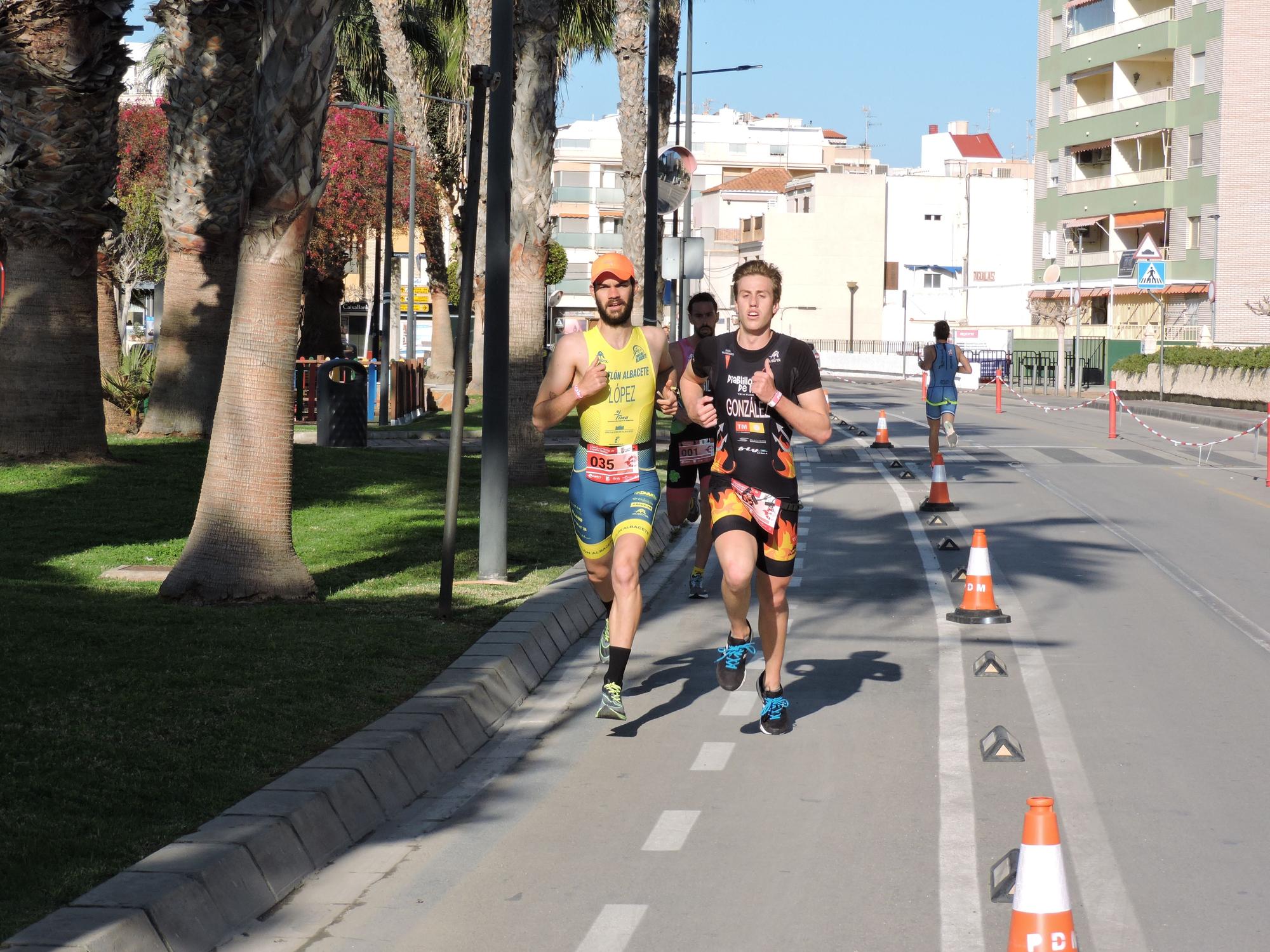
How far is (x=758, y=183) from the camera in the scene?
111625 mm

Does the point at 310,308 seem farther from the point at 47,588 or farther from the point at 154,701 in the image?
the point at 154,701

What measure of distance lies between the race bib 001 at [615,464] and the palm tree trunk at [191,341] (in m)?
10.7

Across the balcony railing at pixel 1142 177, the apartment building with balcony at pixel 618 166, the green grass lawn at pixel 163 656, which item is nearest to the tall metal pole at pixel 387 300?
the green grass lawn at pixel 163 656

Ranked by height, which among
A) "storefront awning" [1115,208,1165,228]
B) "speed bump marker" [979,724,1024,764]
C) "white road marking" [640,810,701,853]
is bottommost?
"white road marking" [640,810,701,853]

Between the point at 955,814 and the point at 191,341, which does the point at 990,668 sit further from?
the point at 191,341

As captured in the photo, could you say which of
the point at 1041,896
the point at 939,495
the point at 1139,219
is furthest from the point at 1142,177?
the point at 1041,896

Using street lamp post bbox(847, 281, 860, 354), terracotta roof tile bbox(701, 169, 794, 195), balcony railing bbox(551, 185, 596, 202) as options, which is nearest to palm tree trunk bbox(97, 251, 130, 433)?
street lamp post bbox(847, 281, 860, 354)

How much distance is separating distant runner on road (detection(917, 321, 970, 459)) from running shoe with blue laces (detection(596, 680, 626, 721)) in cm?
1316

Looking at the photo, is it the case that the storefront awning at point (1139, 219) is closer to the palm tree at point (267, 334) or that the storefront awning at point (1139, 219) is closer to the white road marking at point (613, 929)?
the palm tree at point (267, 334)

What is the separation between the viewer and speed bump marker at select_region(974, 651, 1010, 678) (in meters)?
8.77

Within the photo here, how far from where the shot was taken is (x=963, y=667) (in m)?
9.02

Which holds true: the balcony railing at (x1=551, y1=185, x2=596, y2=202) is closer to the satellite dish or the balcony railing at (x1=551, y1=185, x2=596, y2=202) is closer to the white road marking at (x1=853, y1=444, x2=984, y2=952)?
the satellite dish

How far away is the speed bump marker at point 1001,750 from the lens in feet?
22.8

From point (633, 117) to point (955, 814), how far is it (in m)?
23.7
